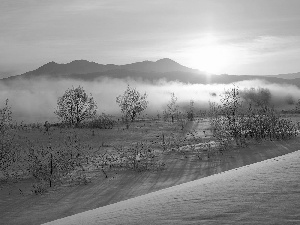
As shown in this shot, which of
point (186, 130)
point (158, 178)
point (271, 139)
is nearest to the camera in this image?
point (158, 178)

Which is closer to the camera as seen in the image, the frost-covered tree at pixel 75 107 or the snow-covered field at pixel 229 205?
the snow-covered field at pixel 229 205

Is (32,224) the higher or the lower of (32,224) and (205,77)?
the lower

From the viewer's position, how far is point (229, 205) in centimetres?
260

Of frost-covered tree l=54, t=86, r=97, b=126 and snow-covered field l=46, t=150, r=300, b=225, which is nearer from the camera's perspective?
snow-covered field l=46, t=150, r=300, b=225

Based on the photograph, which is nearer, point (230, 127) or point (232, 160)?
point (232, 160)

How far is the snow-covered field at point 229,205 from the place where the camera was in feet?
7.50

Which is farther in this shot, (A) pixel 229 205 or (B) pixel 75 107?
(B) pixel 75 107

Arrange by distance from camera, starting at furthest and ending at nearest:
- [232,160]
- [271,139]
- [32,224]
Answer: [271,139] → [232,160] → [32,224]

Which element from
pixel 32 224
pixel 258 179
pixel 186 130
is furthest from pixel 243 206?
pixel 186 130

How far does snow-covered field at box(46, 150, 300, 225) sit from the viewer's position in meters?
2.29

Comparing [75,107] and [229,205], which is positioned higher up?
[75,107]

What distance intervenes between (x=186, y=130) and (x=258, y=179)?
16097 millimetres

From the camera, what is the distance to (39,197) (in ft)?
22.7

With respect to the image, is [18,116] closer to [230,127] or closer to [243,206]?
[230,127]
